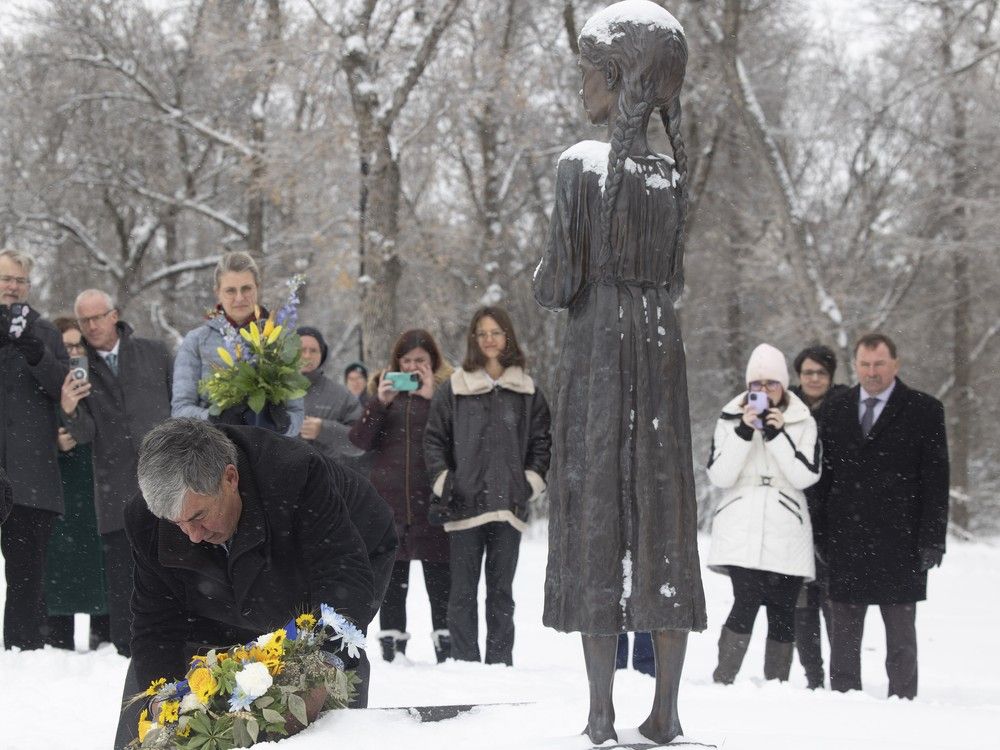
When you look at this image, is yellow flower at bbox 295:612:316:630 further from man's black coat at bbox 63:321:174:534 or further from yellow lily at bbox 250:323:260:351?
man's black coat at bbox 63:321:174:534

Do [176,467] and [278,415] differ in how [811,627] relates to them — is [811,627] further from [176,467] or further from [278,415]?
[176,467]

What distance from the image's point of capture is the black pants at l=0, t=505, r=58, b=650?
716 cm

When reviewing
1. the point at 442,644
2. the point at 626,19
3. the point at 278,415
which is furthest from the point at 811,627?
the point at 626,19

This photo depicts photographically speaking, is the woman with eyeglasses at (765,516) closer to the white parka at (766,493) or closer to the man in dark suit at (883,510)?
the white parka at (766,493)

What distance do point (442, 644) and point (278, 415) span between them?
222cm

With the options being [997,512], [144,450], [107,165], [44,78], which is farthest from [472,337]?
[997,512]

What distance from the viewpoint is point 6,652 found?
705 centimetres

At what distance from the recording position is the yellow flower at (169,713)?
3764mm

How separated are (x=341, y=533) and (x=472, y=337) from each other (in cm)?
341

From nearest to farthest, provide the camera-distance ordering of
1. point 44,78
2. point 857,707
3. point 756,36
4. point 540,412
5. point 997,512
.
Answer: point 857,707
point 540,412
point 44,78
point 756,36
point 997,512

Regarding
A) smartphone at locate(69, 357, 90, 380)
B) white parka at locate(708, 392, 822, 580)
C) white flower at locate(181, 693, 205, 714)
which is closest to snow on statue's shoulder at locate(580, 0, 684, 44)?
white flower at locate(181, 693, 205, 714)

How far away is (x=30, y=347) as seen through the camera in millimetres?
7273

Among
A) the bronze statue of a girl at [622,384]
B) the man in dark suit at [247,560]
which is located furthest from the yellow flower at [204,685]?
the bronze statue of a girl at [622,384]

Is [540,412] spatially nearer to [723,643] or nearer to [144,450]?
[723,643]
